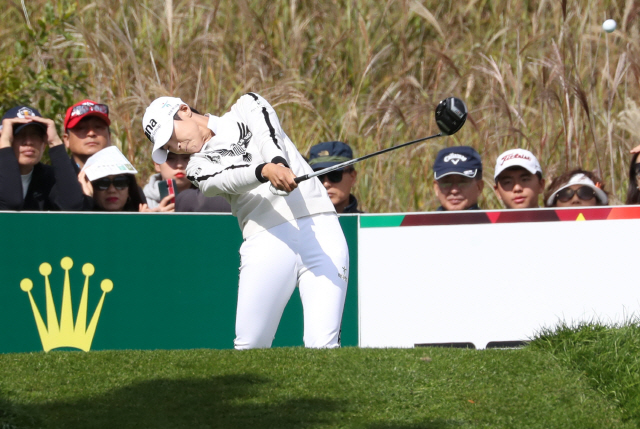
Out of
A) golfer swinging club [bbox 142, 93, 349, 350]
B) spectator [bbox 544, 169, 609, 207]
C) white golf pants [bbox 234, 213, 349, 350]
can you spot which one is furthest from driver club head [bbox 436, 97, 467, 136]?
spectator [bbox 544, 169, 609, 207]

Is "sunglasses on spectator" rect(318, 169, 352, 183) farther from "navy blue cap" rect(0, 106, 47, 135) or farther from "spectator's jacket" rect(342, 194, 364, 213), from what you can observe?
"navy blue cap" rect(0, 106, 47, 135)

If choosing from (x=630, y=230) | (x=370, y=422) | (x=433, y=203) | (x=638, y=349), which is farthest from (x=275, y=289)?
(x=433, y=203)

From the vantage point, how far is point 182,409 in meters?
3.94

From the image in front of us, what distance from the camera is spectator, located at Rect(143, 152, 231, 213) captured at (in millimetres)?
6805

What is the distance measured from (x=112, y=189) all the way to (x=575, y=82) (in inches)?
178

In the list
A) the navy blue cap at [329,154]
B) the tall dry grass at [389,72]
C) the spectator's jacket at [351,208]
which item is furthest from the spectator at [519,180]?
the tall dry grass at [389,72]

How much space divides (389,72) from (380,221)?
5338mm

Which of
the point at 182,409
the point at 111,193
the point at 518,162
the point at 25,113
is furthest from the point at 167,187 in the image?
the point at 182,409

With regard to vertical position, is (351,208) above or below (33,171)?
→ below

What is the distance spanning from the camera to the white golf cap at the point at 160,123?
5.15 m

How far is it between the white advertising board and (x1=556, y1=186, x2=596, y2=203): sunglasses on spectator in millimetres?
713

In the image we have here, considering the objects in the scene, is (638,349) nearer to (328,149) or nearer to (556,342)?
(556,342)

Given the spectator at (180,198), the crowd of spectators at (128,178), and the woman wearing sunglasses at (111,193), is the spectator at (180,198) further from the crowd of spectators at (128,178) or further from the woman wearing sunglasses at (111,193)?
the woman wearing sunglasses at (111,193)

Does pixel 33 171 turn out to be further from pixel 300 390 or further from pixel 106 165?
pixel 300 390
